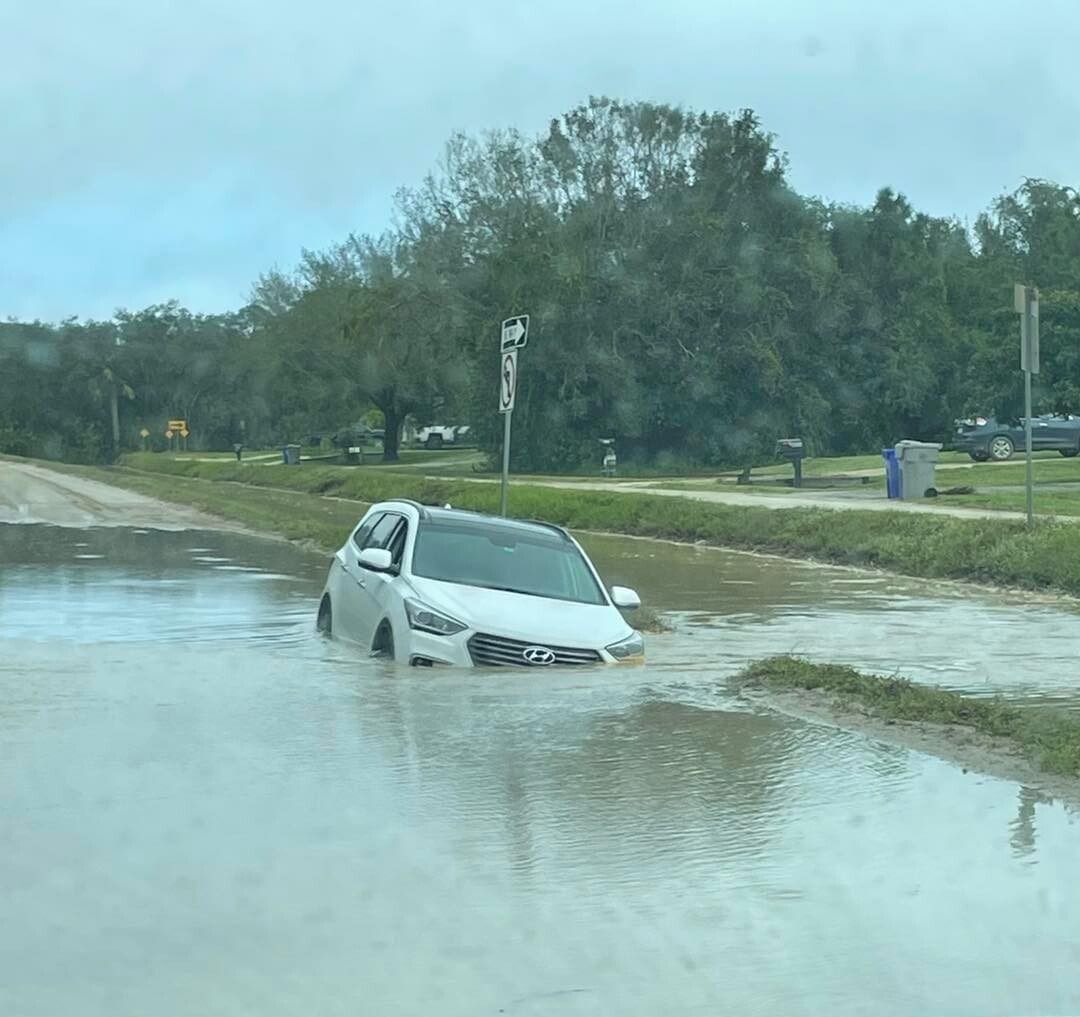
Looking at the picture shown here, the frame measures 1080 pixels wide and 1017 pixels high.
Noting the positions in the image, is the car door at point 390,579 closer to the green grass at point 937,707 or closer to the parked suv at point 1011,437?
the green grass at point 937,707

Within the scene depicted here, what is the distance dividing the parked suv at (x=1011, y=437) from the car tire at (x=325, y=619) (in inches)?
1344

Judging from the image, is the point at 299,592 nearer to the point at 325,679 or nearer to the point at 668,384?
the point at 325,679

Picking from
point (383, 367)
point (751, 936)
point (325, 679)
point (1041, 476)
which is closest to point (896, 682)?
point (325, 679)

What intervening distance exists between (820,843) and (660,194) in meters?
51.1

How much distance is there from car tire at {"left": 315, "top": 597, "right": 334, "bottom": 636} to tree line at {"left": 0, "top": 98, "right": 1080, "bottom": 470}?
95.7ft

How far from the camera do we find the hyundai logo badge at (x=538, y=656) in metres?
12.3

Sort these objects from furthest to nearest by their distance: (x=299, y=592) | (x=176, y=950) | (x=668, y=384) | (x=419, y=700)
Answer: (x=668, y=384) → (x=299, y=592) → (x=419, y=700) → (x=176, y=950)

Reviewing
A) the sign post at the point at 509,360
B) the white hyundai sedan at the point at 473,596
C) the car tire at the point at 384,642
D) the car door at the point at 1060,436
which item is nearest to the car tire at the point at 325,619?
the white hyundai sedan at the point at 473,596

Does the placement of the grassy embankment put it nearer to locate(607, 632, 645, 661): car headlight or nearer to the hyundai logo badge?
locate(607, 632, 645, 661): car headlight

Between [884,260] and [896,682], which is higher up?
[884,260]

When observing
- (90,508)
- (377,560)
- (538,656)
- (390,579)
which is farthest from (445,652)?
(90,508)

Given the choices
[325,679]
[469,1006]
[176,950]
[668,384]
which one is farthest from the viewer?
[668,384]

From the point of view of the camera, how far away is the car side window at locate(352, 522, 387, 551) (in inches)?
593

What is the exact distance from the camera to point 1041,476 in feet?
120
